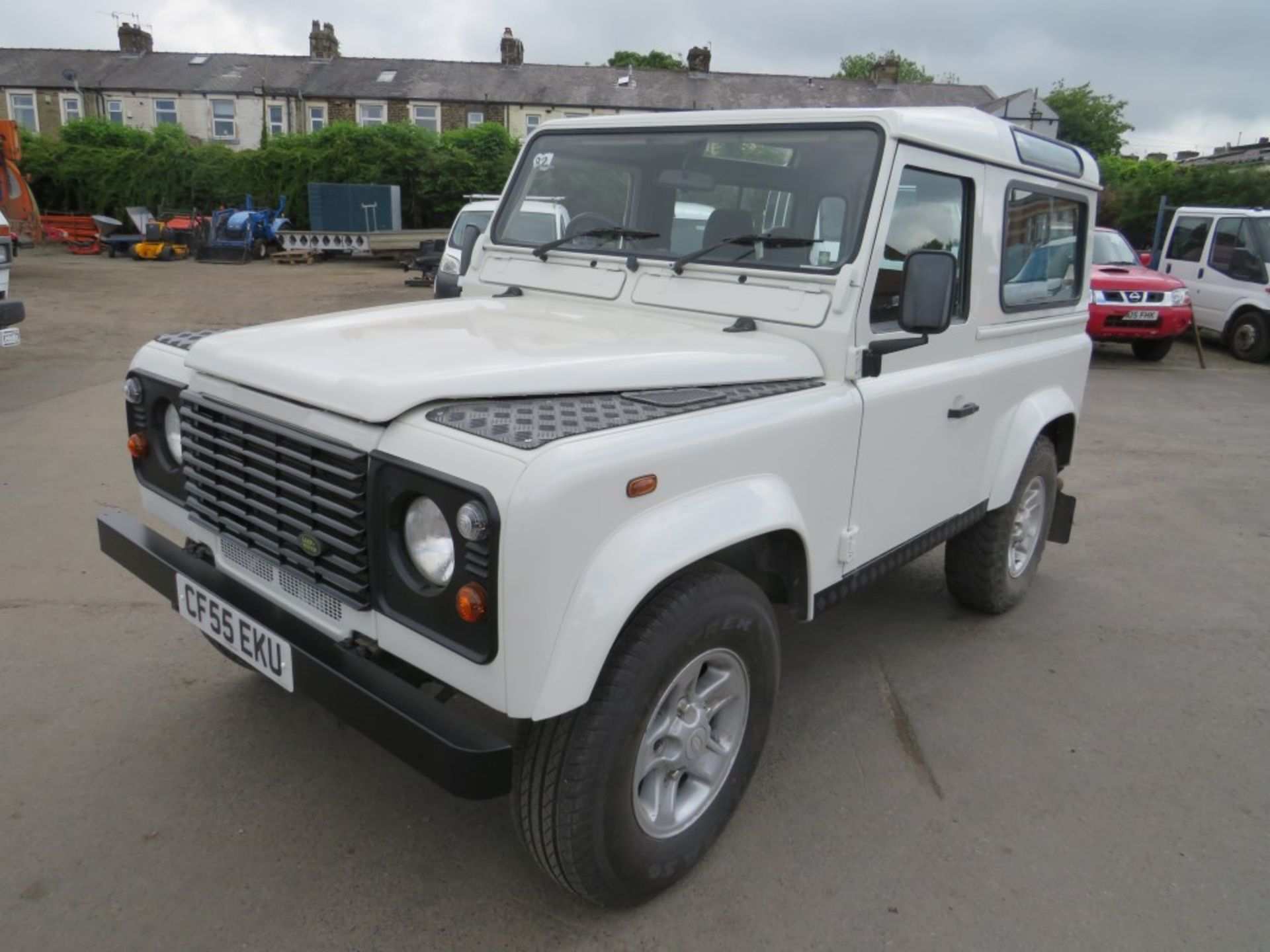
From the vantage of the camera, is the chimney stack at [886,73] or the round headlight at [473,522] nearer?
the round headlight at [473,522]

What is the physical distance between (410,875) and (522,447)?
1395 mm

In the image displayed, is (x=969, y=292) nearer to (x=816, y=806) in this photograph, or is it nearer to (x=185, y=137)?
(x=816, y=806)

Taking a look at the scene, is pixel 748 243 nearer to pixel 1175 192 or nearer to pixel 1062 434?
pixel 1062 434

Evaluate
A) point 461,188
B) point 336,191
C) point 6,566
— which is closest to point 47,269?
point 336,191

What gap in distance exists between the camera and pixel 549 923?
241 cm

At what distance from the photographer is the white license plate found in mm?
2273

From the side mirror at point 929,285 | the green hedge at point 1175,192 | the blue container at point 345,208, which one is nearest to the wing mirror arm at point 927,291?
the side mirror at point 929,285

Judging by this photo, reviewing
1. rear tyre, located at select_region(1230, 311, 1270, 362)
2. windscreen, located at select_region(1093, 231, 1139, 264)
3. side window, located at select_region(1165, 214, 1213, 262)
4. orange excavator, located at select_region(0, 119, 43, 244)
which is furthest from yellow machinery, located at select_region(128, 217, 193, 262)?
rear tyre, located at select_region(1230, 311, 1270, 362)

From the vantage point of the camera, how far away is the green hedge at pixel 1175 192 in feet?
59.5

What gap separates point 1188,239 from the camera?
14023mm

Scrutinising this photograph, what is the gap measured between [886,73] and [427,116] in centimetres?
1983

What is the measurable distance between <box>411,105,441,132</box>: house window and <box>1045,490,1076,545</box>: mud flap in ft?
128

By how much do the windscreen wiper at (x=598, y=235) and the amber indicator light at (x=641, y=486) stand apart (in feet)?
5.10

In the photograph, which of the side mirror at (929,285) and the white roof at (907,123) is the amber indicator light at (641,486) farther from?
the white roof at (907,123)
